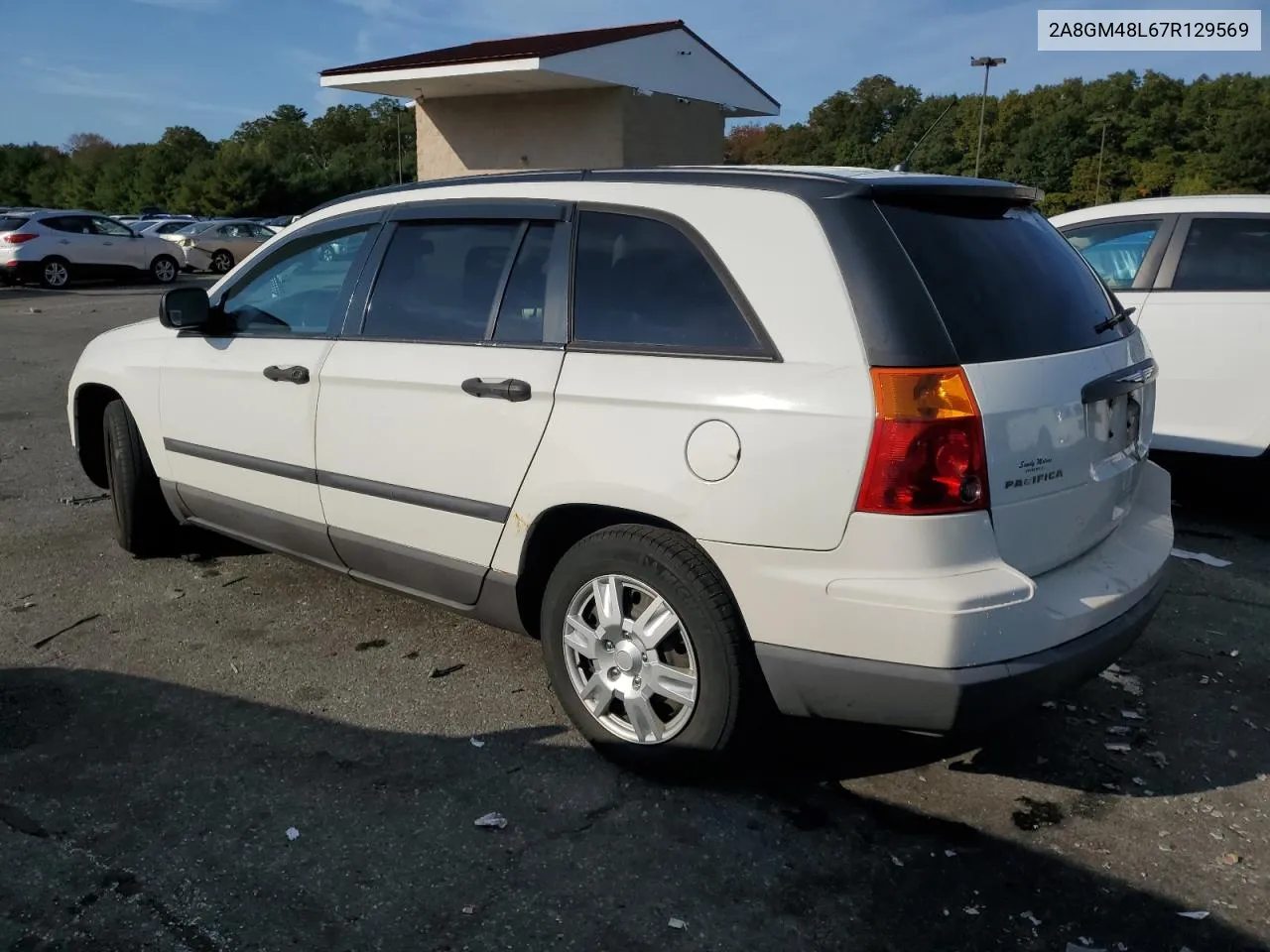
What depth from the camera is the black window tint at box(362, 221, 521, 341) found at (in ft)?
11.6

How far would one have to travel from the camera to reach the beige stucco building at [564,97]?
25.2 metres

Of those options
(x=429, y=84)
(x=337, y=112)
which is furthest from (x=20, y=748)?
(x=337, y=112)

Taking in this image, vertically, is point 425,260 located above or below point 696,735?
above

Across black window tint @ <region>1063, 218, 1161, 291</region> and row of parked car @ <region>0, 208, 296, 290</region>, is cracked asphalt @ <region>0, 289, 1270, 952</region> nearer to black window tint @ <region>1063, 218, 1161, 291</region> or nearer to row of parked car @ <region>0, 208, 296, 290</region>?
black window tint @ <region>1063, 218, 1161, 291</region>

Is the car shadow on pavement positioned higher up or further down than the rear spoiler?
further down

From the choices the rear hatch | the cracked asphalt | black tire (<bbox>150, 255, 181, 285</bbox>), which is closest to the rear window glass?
the rear hatch

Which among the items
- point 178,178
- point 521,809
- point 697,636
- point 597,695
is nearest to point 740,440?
point 697,636

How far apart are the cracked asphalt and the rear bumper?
0.43 meters

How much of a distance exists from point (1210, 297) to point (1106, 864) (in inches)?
162

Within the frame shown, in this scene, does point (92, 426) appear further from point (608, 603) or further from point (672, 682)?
point (672, 682)

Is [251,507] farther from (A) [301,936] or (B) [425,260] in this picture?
(A) [301,936]

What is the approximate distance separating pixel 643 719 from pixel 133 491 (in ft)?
10.2

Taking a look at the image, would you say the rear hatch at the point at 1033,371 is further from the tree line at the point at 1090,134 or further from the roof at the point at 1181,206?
the tree line at the point at 1090,134

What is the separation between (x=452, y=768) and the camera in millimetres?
3264
